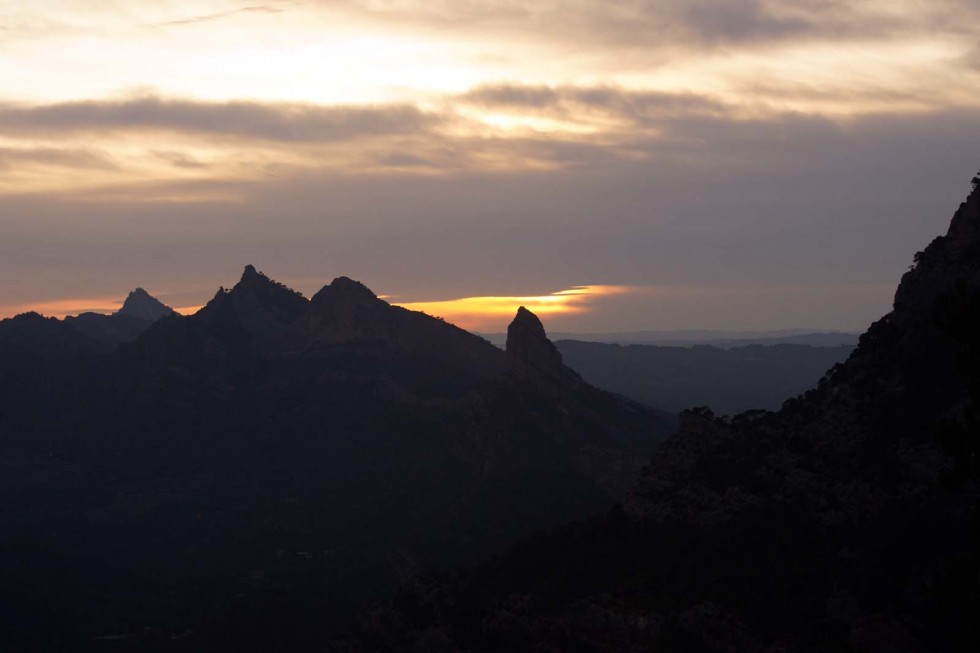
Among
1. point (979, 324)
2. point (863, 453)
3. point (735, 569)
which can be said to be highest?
point (979, 324)

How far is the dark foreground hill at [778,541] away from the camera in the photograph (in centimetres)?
11962

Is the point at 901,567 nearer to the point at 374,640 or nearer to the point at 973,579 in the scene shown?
the point at 973,579

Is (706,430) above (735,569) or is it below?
above

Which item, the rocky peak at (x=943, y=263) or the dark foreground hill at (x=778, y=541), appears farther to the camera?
the rocky peak at (x=943, y=263)

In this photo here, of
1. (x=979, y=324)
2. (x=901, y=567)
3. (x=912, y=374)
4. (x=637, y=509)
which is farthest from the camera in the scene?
(x=637, y=509)

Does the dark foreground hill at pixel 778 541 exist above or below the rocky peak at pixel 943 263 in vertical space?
below

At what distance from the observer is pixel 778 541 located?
13262cm

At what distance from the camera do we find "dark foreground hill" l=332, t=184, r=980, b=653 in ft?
392

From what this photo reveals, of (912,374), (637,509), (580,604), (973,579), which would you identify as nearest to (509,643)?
(580,604)

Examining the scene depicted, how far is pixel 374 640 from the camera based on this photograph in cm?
16112

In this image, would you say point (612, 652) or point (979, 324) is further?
point (612, 652)

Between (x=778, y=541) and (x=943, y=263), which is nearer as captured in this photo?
(x=778, y=541)

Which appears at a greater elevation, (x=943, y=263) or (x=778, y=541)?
(x=943, y=263)

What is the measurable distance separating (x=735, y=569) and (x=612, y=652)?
44.2 ft
